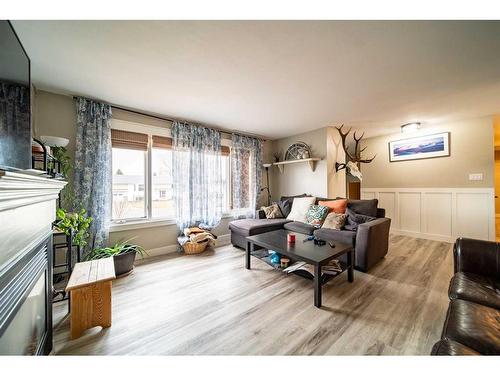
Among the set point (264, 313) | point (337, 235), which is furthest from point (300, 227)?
point (264, 313)

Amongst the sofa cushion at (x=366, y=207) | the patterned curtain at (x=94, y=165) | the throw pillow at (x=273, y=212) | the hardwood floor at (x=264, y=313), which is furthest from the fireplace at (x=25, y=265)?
the sofa cushion at (x=366, y=207)

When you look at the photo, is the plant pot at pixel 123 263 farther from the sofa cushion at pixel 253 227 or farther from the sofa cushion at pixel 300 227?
the sofa cushion at pixel 300 227

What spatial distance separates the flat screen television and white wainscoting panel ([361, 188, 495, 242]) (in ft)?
18.0

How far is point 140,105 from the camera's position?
2.66 m

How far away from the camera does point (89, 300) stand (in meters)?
1.41

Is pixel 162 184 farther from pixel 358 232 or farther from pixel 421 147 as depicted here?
pixel 421 147

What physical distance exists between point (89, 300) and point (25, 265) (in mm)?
765

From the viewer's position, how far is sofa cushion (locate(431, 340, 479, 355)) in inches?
29.9

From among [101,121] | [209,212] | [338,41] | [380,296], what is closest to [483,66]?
[338,41]

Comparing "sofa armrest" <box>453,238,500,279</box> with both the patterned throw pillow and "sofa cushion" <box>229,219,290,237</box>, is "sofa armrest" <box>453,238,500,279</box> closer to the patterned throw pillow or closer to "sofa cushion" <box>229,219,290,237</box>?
the patterned throw pillow

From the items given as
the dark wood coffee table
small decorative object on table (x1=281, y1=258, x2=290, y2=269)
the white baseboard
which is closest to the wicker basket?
the dark wood coffee table

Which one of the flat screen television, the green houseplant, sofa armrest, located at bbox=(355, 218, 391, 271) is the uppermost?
the flat screen television

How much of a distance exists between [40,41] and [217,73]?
53.6 inches

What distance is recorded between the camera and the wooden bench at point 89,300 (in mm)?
1356
